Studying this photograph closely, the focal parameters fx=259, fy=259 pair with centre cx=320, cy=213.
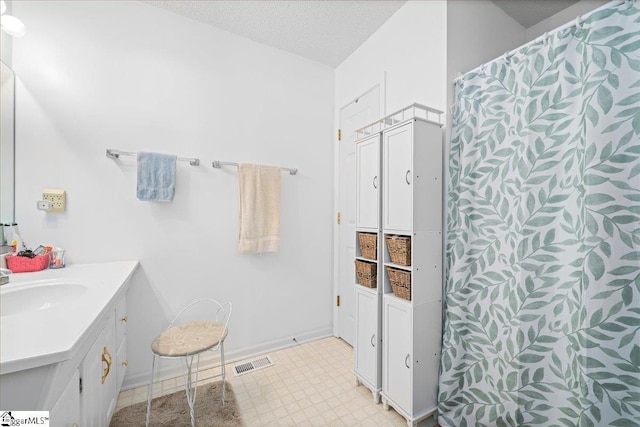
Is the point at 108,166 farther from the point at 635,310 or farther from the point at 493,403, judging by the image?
the point at 635,310

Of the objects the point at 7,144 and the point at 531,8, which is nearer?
the point at 7,144

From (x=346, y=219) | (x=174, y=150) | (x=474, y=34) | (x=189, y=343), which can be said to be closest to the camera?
→ (x=189, y=343)

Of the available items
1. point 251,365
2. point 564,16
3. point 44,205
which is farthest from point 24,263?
point 564,16

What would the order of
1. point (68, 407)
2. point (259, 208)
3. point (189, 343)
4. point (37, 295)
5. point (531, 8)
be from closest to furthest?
point (68, 407)
point (37, 295)
point (189, 343)
point (531, 8)
point (259, 208)

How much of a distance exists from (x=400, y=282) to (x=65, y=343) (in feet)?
4.67

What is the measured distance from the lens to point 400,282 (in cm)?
153

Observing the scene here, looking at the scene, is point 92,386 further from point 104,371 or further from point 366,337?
point 366,337

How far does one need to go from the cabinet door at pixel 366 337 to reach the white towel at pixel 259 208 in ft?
2.82

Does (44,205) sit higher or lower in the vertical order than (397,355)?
higher

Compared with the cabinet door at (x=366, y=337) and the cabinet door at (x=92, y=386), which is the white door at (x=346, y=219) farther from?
the cabinet door at (x=92, y=386)

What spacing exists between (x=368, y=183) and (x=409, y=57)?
3.07 feet

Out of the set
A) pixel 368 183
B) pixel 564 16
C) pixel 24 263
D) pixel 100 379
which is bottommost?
pixel 100 379

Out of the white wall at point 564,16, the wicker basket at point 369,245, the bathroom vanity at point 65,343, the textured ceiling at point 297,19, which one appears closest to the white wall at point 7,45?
the textured ceiling at point 297,19

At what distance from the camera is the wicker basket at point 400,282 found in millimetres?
1482
